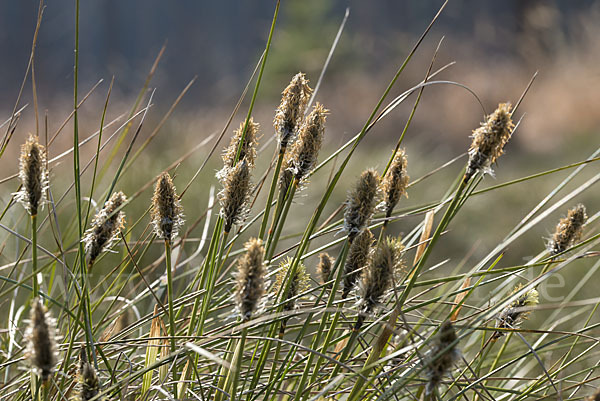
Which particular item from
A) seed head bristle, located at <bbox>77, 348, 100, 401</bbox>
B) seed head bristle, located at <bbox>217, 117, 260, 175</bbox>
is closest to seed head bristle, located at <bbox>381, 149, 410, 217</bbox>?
seed head bristle, located at <bbox>217, 117, 260, 175</bbox>

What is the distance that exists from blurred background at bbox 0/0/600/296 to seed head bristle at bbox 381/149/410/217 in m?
0.20

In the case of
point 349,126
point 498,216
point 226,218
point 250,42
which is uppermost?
point 250,42

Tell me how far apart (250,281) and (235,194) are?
11 cm

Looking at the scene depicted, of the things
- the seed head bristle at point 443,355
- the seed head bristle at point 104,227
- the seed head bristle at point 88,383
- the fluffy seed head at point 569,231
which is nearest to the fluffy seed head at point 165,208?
the seed head bristle at point 104,227

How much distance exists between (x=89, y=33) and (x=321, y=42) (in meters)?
3.17

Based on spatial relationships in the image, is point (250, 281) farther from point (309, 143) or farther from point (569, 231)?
point (569, 231)

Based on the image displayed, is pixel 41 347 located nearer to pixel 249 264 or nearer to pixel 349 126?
pixel 249 264

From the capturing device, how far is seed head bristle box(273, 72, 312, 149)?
56 cm

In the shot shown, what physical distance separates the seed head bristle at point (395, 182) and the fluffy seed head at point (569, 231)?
18cm

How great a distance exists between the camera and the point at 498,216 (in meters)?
2.57

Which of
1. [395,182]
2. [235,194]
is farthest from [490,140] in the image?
[235,194]

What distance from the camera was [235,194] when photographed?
0.51 meters

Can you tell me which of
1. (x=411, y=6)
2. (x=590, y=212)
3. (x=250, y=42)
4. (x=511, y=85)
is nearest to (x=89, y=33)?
(x=250, y=42)

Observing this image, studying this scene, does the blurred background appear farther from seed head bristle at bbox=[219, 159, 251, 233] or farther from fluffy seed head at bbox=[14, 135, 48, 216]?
fluffy seed head at bbox=[14, 135, 48, 216]
